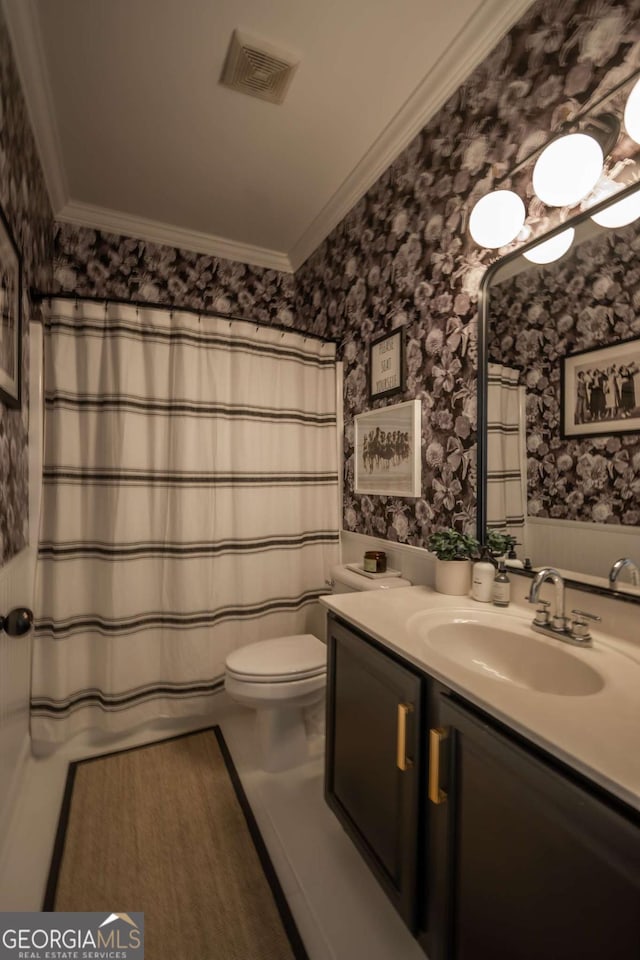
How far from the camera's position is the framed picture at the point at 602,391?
101 cm

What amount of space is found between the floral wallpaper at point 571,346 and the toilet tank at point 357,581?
2.04 ft

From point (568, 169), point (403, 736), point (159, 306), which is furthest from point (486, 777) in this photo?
point (159, 306)

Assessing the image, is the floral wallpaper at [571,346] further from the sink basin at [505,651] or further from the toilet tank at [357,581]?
the toilet tank at [357,581]

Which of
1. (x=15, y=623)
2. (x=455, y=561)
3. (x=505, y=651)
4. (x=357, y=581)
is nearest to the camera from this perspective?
(x=505, y=651)

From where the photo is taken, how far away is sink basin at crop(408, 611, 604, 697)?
97 cm

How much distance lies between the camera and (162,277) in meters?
2.40

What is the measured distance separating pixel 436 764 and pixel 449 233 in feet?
5.53

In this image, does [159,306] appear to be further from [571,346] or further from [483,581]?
[483,581]

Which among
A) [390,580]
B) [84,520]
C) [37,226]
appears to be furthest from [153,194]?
[390,580]

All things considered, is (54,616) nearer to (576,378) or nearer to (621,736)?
(621,736)

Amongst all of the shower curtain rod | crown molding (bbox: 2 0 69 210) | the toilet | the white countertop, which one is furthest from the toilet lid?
crown molding (bbox: 2 0 69 210)

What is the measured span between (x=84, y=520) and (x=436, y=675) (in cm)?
155

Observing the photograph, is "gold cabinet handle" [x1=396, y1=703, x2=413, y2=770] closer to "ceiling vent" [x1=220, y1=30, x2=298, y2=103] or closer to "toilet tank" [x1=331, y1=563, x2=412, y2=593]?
"toilet tank" [x1=331, y1=563, x2=412, y2=593]

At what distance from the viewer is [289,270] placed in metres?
2.72
